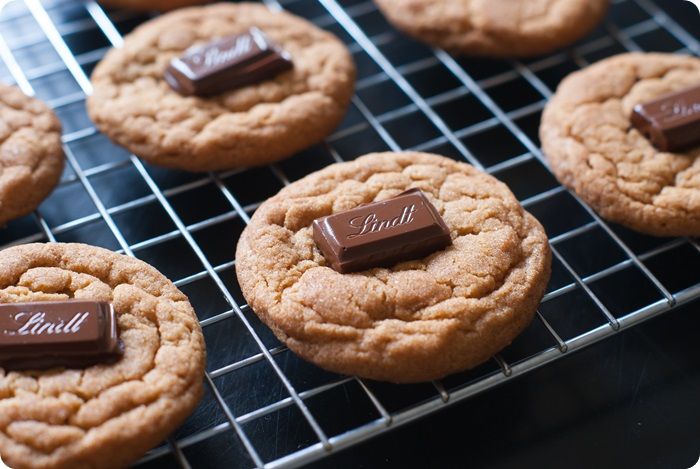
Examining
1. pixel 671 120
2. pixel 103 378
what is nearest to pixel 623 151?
pixel 671 120

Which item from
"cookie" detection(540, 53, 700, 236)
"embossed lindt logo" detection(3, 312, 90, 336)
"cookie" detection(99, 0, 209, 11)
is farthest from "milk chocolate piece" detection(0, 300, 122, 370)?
"cookie" detection(99, 0, 209, 11)

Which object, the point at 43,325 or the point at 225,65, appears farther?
the point at 225,65

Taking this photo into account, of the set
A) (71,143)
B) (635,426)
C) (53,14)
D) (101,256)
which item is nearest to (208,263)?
(101,256)

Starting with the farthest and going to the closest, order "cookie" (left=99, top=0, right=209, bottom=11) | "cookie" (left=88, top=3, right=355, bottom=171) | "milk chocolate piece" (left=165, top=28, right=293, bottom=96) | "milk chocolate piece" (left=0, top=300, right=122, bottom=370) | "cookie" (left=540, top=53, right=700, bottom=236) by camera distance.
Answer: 1. "cookie" (left=99, top=0, right=209, bottom=11)
2. "milk chocolate piece" (left=165, top=28, right=293, bottom=96)
3. "cookie" (left=88, top=3, right=355, bottom=171)
4. "cookie" (left=540, top=53, right=700, bottom=236)
5. "milk chocolate piece" (left=0, top=300, right=122, bottom=370)

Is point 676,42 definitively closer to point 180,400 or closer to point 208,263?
point 208,263

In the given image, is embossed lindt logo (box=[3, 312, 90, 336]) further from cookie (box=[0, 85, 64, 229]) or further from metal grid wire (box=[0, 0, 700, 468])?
cookie (box=[0, 85, 64, 229])

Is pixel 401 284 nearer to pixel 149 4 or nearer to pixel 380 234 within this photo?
pixel 380 234

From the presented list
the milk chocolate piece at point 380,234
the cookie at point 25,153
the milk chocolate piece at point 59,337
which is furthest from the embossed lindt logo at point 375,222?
the cookie at point 25,153
